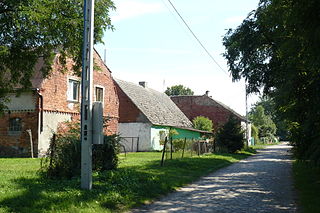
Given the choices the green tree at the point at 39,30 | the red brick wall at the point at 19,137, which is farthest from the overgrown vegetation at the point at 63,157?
the red brick wall at the point at 19,137

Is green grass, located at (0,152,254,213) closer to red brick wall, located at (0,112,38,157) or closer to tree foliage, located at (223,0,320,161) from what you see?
tree foliage, located at (223,0,320,161)

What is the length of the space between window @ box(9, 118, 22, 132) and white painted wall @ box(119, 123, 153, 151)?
11.2 metres

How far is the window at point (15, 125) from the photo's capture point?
874 inches

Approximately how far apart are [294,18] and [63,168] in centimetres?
696

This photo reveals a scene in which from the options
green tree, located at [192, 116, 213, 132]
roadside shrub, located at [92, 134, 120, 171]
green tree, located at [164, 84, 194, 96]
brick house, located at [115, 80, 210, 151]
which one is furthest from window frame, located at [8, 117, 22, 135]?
green tree, located at [164, 84, 194, 96]

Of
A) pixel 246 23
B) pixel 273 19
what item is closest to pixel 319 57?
pixel 273 19

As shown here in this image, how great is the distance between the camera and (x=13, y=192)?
793 centimetres

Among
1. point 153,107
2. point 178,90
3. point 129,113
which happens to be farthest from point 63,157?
point 178,90

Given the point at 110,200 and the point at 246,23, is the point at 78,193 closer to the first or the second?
the point at 110,200

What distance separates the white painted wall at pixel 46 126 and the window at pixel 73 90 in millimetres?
1436

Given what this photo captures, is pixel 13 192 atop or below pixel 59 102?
below

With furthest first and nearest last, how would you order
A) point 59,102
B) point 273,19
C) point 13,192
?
1. point 59,102
2. point 273,19
3. point 13,192

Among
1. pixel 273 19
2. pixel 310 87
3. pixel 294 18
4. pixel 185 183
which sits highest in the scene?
pixel 273 19

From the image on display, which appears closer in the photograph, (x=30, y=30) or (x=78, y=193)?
(x=78, y=193)
